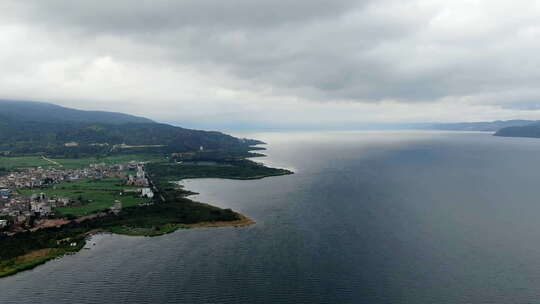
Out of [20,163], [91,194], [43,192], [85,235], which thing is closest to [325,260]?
[85,235]

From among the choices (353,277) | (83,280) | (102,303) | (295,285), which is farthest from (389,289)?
(83,280)

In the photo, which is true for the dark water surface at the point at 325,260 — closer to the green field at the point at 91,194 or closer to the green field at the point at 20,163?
the green field at the point at 91,194

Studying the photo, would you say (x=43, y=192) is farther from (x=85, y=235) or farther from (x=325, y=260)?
(x=325, y=260)

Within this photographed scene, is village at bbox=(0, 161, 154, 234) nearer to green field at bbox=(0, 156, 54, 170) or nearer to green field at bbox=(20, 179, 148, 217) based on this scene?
green field at bbox=(20, 179, 148, 217)

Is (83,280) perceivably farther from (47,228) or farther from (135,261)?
(47,228)

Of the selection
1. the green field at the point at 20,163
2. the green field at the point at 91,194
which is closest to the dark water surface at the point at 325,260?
the green field at the point at 91,194

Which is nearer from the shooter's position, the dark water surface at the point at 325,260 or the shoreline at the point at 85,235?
the dark water surface at the point at 325,260
